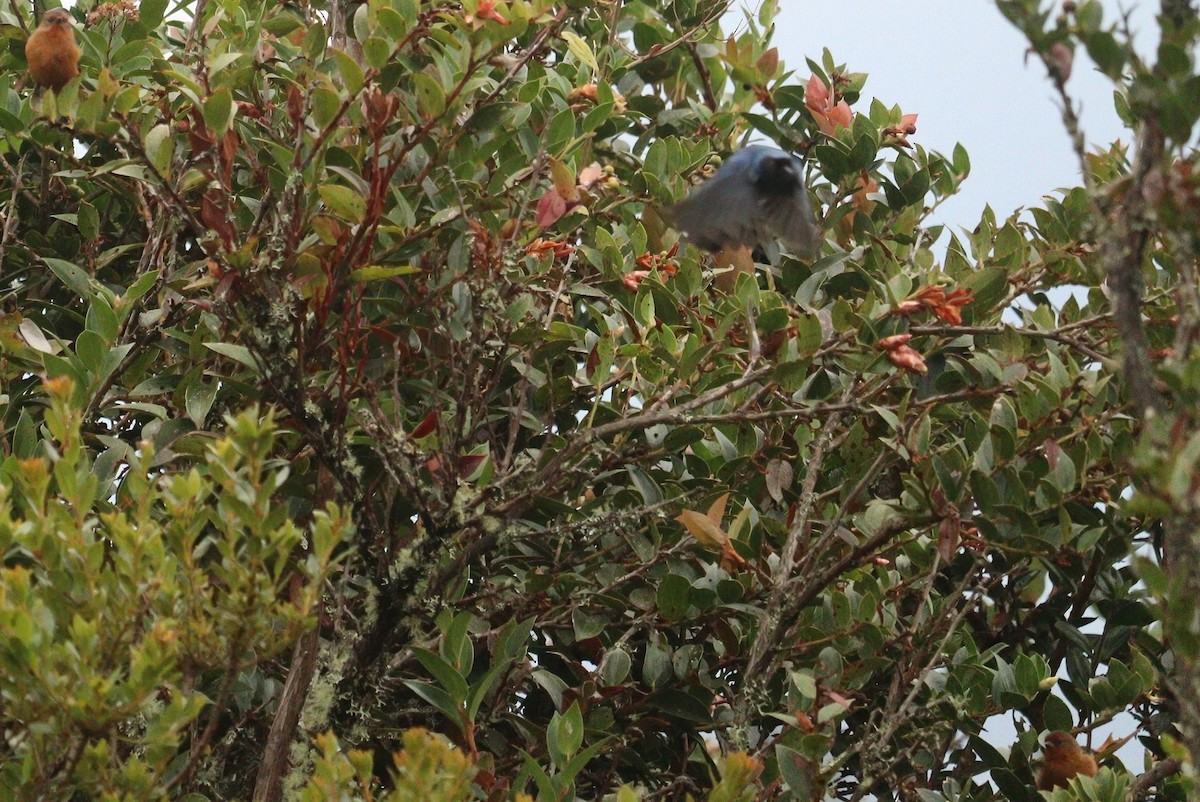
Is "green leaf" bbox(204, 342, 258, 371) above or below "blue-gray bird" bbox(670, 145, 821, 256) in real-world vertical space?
below

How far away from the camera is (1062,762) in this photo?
111 inches

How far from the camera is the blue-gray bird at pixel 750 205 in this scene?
323 cm

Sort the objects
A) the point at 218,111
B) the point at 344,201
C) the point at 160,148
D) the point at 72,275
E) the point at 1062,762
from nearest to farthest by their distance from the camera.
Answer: the point at 344,201 → the point at 218,111 → the point at 160,148 → the point at 1062,762 → the point at 72,275

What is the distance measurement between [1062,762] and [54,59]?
8.53 ft

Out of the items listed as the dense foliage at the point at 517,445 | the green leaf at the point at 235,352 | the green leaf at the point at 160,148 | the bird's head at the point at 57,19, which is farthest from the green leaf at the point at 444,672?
the bird's head at the point at 57,19

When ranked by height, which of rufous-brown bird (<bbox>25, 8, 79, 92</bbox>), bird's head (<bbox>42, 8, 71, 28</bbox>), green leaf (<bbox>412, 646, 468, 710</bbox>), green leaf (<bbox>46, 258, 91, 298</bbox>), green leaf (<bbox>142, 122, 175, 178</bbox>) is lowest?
green leaf (<bbox>412, 646, 468, 710</bbox>)

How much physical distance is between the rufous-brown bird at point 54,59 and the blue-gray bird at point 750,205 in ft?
4.56

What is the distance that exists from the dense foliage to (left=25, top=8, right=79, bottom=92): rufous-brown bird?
0.11 metres

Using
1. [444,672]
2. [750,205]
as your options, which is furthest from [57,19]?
[444,672]

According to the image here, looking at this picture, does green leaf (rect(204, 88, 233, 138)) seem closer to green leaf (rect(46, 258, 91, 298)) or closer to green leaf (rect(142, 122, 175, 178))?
green leaf (rect(142, 122, 175, 178))

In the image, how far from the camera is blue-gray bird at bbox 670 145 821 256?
323 cm

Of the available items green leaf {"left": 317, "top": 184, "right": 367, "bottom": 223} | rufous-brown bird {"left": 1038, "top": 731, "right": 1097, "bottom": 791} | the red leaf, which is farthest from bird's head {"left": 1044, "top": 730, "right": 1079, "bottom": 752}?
green leaf {"left": 317, "top": 184, "right": 367, "bottom": 223}

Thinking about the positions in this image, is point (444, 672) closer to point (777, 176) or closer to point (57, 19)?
→ point (777, 176)

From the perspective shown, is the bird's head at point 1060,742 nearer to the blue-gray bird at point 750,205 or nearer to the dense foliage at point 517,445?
the dense foliage at point 517,445
